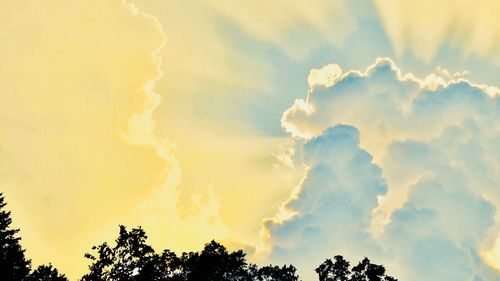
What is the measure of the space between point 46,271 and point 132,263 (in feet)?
68.1

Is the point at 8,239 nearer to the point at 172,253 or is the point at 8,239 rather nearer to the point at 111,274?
the point at 111,274

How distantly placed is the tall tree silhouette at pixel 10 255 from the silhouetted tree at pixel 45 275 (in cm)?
107

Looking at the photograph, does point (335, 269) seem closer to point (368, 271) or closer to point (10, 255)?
point (368, 271)

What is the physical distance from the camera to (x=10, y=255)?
53781mm

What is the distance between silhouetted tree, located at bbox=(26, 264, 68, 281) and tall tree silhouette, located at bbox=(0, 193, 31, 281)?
1072mm

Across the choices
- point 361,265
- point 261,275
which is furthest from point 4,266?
point 361,265

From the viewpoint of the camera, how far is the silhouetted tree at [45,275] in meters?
62.3

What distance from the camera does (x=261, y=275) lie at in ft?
212

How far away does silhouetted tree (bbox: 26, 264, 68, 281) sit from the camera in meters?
62.3

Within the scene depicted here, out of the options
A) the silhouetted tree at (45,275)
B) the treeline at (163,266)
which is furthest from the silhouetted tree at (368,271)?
the silhouetted tree at (45,275)

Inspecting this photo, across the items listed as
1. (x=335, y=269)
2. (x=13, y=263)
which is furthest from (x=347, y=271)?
(x=13, y=263)

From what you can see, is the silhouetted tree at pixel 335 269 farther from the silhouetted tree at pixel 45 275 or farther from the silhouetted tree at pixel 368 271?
the silhouetted tree at pixel 45 275


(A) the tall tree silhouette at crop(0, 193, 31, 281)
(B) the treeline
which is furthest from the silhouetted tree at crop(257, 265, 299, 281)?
(A) the tall tree silhouette at crop(0, 193, 31, 281)

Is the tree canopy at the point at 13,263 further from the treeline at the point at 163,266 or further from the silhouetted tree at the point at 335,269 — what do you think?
the silhouetted tree at the point at 335,269
